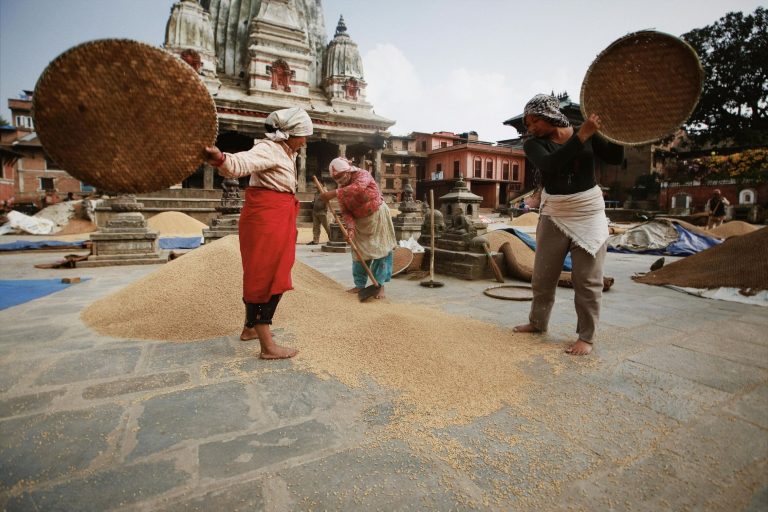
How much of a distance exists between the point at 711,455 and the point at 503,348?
1.11 metres

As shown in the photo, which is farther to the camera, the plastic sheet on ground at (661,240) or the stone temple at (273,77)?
the stone temple at (273,77)

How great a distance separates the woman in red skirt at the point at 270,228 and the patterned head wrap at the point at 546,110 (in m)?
1.36

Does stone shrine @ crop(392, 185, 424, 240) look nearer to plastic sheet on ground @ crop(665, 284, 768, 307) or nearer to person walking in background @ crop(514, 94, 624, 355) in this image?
plastic sheet on ground @ crop(665, 284, 768, 307)

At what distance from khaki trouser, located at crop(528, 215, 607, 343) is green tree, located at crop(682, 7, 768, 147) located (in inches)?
1078

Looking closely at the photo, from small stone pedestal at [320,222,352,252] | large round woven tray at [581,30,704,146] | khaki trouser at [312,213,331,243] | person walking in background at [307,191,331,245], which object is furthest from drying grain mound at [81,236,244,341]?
khaki trouser at [312,213,331,243]

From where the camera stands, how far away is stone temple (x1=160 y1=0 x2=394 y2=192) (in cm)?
1878

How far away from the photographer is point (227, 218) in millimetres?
8641

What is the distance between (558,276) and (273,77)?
21056 mm

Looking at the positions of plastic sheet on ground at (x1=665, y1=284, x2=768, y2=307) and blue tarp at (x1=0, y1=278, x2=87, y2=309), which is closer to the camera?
plastic sheet on ground at (x1=665, y1=284, x2=768, y2=307)

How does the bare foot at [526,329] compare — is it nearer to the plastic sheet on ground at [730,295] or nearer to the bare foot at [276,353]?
the bare foot at [276,353]

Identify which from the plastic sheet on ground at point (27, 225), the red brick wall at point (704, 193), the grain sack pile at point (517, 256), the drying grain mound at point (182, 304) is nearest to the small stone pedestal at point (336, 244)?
the grain sack pile at point (517, 256)

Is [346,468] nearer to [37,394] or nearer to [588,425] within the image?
[588,425]

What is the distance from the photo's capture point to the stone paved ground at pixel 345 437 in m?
1.21

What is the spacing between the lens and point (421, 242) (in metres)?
6.70
